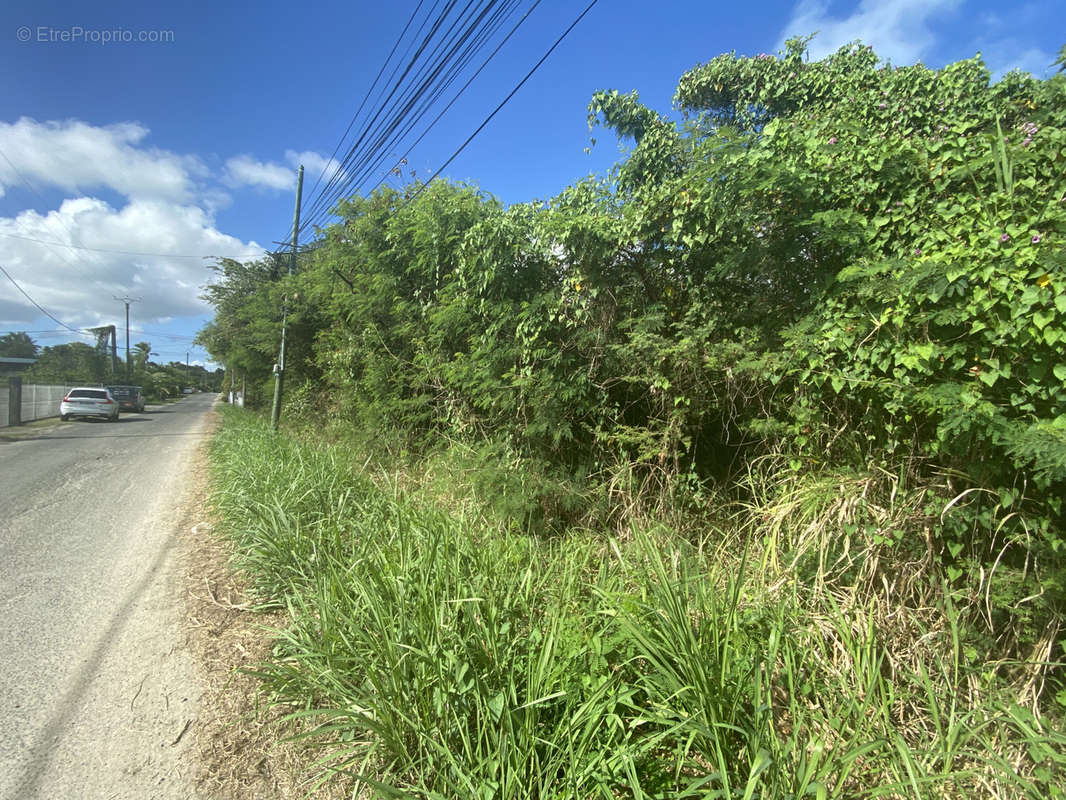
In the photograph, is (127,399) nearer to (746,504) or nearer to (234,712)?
(234,712)

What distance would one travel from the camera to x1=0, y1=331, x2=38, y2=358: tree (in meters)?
45.9

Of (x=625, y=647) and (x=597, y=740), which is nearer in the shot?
(x=597, y=740)

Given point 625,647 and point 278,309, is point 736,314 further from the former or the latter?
point 278,309

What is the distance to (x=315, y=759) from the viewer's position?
2316 mm

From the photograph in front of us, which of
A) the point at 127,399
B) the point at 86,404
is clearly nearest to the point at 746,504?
the point at 86,404

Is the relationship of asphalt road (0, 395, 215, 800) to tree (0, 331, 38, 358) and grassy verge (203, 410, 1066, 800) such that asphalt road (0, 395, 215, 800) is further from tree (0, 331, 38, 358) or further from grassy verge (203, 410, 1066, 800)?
tree (0, 331, 38, 358)

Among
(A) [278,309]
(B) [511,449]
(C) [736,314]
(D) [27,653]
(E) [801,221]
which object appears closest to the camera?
(E) [801,221]

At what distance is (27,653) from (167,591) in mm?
1009

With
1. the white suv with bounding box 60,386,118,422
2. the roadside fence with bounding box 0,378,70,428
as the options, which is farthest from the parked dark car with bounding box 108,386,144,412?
the white suv with bounding box 60,386,118,422

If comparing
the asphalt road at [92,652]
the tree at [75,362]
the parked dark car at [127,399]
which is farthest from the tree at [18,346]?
the asphalt road at [92,652]

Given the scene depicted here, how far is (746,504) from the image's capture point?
11.4 feet

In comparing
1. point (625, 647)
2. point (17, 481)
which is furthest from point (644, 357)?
point (17, 481)

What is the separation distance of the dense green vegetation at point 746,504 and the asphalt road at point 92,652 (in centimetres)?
58

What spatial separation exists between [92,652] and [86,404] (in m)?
24.2
